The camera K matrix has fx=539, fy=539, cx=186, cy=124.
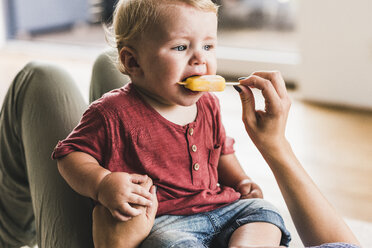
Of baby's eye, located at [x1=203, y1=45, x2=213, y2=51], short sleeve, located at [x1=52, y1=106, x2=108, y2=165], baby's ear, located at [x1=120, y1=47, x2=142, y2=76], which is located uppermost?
baby's eye, located at [x1=203, y1=45, x2=213, y2=51]

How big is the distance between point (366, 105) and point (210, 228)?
219cm

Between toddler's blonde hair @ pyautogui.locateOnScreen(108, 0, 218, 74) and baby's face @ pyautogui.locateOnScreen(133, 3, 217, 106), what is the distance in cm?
1

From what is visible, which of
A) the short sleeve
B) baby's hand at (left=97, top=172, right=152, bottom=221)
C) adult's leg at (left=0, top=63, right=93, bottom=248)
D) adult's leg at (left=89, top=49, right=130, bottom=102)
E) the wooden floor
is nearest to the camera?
baby's hand at (left=97, top=172, right=152, bottom=221)

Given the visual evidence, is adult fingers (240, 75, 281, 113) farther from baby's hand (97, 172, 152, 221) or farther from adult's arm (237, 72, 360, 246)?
baby's hand (97, 172, 152, 221)


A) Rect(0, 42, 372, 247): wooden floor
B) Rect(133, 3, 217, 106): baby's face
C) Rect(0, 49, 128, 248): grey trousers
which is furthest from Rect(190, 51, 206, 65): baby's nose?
Rect(0, 42, 372, 247): wooden floor

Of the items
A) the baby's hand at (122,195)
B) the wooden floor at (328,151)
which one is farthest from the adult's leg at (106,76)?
the wooden floor at (328,151)

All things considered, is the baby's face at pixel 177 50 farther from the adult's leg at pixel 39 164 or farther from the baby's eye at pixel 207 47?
the adult's leg at pixel 39 164

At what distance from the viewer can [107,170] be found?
0.87m

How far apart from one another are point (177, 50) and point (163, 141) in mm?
162

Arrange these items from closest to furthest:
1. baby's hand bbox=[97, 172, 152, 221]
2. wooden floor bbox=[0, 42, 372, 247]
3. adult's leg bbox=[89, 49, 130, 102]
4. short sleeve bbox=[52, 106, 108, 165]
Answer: baby's hand bbox=[97, 172, 152, 221], short sleeve bbox=[52, 106, 108, 165], adult's leg bbox=[89, 49, 130, 102], wooden floor bbox=[0, 42, 372, 247]

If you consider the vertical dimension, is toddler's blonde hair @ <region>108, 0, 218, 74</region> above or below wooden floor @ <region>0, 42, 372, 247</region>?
above

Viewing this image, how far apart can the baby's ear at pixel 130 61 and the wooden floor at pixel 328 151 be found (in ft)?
2.48

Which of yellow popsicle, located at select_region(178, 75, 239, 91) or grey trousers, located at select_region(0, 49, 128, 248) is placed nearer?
yellow popsicle, located at select_region(178, 75, 239, 91)

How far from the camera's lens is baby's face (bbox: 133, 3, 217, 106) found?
0.91m
